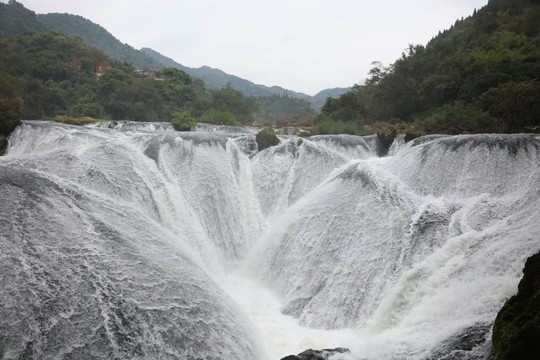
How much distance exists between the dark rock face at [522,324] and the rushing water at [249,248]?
386 mm

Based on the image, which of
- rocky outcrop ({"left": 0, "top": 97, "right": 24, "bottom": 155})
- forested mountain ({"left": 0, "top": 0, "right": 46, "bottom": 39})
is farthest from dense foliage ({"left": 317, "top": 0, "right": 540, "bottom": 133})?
forested mountain ({"left": 0, "top": 0, "right": 46, "bottom": 39})

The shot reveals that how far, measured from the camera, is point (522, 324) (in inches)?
115

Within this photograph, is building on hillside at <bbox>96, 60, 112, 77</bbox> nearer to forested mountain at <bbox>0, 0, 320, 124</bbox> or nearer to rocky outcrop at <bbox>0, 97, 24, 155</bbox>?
forested mountain at <bbox>0, 0, 320, 124</bbox>

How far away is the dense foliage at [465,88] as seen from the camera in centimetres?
1303

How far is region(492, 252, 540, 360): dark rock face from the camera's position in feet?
9.08

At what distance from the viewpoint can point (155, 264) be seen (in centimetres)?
530

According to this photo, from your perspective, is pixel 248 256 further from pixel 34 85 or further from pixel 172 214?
pixel 34 85

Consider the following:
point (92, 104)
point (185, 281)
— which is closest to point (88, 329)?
point (185, 281)

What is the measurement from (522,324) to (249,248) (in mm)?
7750

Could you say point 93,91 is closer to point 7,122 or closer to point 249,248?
point 7,122

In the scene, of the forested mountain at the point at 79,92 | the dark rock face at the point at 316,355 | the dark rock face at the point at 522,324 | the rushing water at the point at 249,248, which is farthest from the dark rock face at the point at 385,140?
the forested mountain at the point at 79,92

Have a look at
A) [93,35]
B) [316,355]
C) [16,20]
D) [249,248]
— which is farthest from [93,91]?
[93,35]

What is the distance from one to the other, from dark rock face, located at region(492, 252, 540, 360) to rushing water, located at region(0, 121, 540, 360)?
39cm

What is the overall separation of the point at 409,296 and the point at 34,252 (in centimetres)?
538
